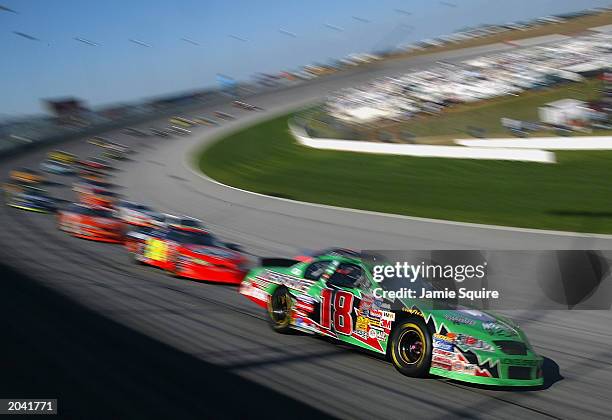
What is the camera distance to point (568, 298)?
1353cm

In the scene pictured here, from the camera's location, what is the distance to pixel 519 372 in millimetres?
7820

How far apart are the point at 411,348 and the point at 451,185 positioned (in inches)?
726

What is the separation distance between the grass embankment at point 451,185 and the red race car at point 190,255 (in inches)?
330

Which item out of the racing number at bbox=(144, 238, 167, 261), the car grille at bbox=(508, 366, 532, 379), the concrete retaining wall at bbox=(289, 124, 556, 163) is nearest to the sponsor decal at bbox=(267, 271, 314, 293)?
the car grille at bbox=(508, 366, 532, 379)

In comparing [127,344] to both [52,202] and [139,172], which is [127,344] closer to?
[52,202]

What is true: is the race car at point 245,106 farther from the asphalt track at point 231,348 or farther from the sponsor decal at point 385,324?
the sponsor decal at point 385,324

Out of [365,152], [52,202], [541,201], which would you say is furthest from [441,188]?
[52,202]

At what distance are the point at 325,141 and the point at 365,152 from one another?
435cm

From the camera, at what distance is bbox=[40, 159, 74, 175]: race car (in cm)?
3950

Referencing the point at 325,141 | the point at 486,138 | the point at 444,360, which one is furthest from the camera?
the point at 325,141

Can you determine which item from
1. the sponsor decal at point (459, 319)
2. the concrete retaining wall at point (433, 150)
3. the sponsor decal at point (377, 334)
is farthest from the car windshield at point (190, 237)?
the concrete retaining wall at point (433, 150)

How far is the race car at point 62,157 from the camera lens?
43.7 meters

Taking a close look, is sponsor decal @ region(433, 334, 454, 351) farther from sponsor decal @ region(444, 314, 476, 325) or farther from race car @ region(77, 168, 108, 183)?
race car @ region(77, 168, 108, 183)

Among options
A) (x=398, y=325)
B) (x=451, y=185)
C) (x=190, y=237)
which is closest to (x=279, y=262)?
(x=398, y=325)
